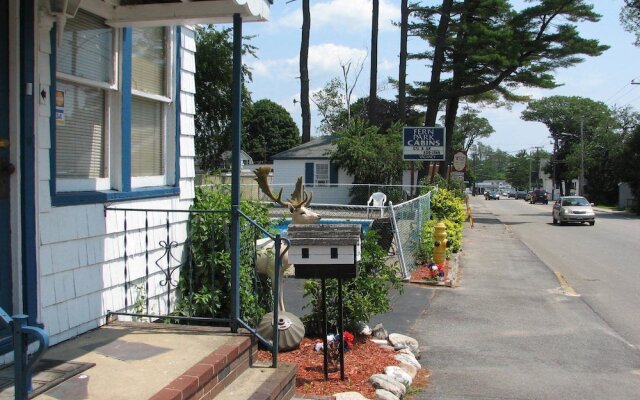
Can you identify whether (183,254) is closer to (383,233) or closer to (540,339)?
(540,339)

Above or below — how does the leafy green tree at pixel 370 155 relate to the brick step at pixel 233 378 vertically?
above

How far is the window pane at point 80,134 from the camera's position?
4691 millimetres

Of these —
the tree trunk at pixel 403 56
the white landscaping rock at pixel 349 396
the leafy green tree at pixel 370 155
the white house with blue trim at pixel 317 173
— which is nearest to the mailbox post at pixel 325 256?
the white landscaping rock at pixel 349 396

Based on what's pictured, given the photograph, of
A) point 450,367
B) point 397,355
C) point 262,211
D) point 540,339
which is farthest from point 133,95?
point 540,339

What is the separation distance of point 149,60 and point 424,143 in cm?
1172

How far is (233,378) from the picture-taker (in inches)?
175

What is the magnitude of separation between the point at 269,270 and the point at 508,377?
2.68m

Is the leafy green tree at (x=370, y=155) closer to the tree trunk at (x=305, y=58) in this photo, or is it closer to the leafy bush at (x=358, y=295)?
the tree trunk at (x=305, y=58)

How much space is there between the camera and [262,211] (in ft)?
22.3

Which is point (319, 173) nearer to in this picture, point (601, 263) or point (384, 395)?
point (601, 263)

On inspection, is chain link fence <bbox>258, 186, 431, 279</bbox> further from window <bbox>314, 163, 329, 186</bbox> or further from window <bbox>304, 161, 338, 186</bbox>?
window <bbox>314, 163, 329, 186</bbox>

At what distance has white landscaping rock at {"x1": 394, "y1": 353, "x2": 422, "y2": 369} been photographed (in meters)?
6.17

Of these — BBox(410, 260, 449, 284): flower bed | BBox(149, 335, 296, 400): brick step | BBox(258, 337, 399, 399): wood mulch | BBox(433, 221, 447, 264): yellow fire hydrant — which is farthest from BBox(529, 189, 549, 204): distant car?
BBox(149, 335, 296, 400): brick step

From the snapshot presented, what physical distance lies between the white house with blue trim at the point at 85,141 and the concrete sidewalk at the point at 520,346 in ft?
10.4
